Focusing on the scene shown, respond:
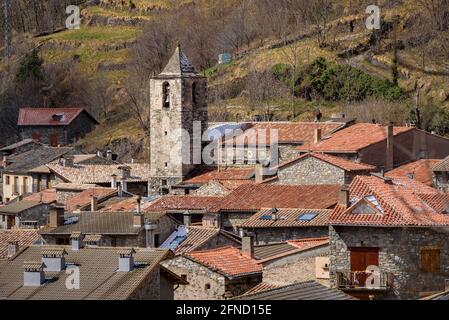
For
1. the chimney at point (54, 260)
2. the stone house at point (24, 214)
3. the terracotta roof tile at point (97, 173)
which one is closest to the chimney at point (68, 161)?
the terracotta roof tile at point (97, 173)

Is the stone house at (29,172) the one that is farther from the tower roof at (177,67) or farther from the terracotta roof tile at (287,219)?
the terracotta roof tile at (287,219)

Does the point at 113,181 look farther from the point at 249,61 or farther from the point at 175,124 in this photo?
the point at 249,61

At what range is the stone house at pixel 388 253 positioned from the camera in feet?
87.1

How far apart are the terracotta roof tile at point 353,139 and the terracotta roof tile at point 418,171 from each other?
2027 millimetres

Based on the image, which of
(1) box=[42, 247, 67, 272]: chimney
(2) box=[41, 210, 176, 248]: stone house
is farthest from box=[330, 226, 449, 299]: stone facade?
(2) box=[41, 210, 176, 248]: stone house

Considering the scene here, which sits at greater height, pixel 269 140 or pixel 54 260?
pixel 269 140

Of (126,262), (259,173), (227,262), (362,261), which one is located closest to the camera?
(126,262)

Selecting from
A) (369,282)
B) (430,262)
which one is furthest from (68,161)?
(430,262)

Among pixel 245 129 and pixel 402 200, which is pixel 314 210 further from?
pixel 245 129

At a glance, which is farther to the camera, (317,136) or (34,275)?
(317,136)

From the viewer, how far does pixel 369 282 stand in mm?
26656

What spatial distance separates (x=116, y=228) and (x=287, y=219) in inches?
174

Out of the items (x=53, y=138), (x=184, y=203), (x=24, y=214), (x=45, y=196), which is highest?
(x=53, y=138)

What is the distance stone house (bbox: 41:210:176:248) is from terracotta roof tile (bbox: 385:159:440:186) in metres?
9.26
